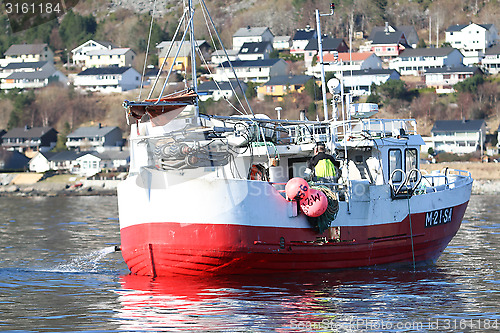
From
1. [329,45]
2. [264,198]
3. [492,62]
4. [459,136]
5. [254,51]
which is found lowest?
[264,198]

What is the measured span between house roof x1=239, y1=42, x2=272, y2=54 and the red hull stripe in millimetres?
119053

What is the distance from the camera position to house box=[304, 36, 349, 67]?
12675 cm

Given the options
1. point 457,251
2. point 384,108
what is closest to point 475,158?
point 384,108

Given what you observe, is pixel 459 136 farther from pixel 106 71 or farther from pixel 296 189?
pixel 296 189

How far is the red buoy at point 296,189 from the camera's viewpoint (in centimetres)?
1791

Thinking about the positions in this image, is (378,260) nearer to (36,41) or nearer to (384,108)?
(384,108)

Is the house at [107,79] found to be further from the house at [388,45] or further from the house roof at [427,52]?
the house roof at [427,52]

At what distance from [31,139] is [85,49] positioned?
48.5 m

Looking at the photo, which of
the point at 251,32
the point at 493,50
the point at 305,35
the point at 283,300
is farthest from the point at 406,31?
the point at 283,300

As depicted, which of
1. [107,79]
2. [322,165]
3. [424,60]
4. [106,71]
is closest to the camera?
[322,165]

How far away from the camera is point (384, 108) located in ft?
332

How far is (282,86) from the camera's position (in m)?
112

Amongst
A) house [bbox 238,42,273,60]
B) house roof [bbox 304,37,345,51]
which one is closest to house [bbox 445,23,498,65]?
Answer: house roof [bbox 304,37,345,51]

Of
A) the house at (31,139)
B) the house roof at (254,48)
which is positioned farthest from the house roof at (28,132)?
the house roof at (254,48)
